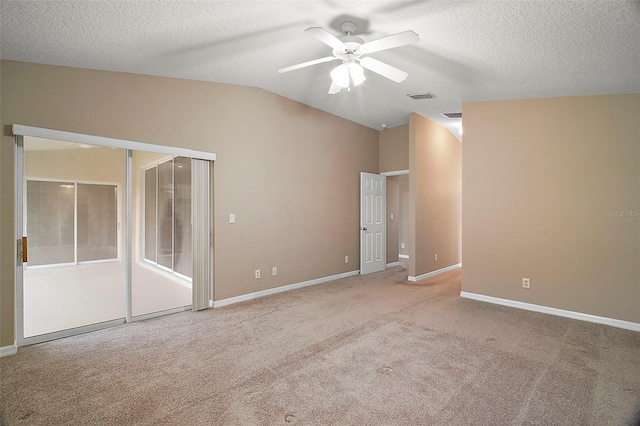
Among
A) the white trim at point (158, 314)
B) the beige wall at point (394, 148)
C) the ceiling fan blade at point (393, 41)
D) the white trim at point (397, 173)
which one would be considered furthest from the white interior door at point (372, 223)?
the ceiling fan blade at point (393, 41)

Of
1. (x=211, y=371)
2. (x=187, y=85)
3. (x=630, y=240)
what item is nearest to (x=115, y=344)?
(x=211, y=371)

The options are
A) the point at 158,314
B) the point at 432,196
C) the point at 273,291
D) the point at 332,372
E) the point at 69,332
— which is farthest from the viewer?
the point at 432,196

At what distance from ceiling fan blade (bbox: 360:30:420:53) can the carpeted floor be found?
251cm

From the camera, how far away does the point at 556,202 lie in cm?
396

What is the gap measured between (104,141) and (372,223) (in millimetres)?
4733

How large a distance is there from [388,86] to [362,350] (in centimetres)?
327

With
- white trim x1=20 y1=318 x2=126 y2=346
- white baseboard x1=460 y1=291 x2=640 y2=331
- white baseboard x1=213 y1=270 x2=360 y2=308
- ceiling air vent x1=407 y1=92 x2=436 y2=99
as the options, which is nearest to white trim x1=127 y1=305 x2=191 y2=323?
white trim x1=20 y1=318 x2=126 y2=346

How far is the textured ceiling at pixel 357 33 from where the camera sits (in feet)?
7.44

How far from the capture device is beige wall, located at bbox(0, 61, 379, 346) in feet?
9.61

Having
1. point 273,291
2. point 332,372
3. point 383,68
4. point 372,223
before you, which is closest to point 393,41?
point 383,68

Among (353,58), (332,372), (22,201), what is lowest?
(332,372)

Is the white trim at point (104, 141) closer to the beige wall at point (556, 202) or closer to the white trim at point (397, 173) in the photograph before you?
the white trim at point (397, 173)

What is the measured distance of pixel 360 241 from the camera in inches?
247

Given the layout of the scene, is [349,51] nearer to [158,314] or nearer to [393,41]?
[393,41]
